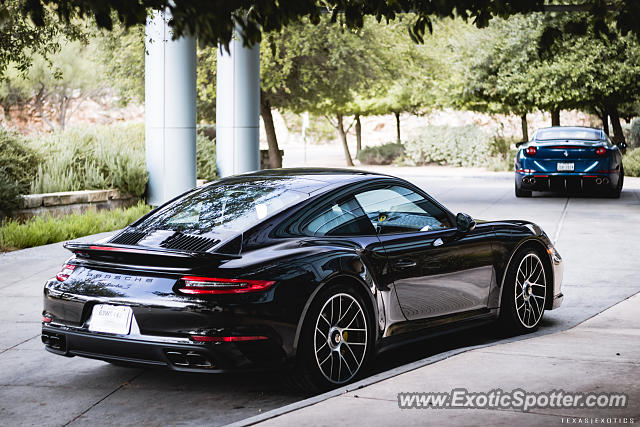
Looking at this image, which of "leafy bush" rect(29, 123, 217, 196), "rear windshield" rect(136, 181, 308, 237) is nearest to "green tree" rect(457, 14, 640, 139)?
"leafy bush" rect(29, 123, 217, 196)

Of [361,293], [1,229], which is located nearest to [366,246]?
[361,293]

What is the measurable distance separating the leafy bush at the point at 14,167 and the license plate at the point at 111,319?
8.98m

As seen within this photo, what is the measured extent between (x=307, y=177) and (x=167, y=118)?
11080mm

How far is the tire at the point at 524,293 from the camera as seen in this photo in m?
7.68

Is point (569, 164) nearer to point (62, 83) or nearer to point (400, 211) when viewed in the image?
point (400, 211)

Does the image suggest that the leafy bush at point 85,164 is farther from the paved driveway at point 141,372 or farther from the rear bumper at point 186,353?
the rear bumper at point 186,353

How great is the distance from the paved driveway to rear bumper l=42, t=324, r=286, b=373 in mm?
310

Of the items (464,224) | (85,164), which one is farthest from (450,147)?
Result: (464,224)

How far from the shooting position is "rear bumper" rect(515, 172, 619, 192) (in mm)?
20625

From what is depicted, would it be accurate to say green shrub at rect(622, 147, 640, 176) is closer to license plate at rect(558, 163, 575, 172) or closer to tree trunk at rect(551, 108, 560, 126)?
tree trunk at rect(551, 108, 560, 126)

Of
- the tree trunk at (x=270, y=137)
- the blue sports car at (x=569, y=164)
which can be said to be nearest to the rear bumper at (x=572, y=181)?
the blue sports car at (x=569, y=164)

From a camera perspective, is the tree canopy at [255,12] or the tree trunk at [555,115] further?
the tree trunk at [555,115]

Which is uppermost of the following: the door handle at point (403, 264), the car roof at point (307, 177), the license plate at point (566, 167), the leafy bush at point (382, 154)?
the leafy bush at point (382, 154)

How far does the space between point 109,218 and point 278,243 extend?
973cm
